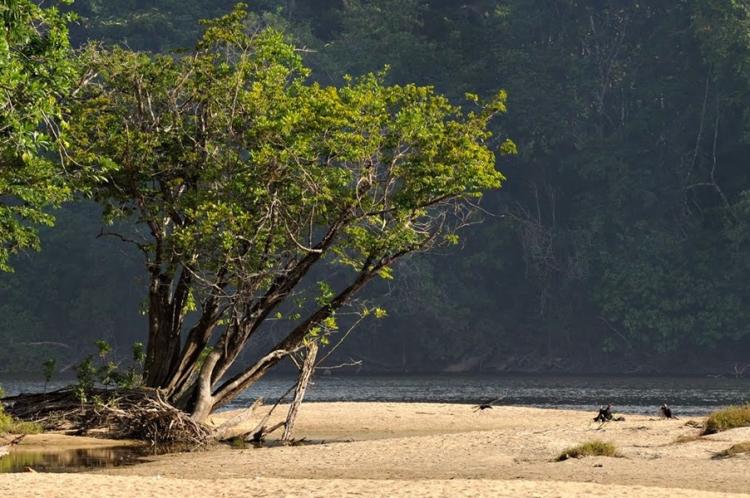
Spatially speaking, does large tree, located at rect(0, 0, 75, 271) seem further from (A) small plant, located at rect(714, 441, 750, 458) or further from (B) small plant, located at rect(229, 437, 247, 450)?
(A) small plant, located at rect(714, 441, 750, 458)

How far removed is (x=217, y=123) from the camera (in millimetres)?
35500

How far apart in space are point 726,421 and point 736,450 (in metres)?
5.03

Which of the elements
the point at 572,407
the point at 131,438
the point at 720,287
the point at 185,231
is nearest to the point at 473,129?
the point at 185,231

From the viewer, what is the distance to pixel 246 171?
34.6m

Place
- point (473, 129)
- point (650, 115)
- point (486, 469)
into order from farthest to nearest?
1. point (650, 115)
2. point (473, 129)
3. point (486, 469)

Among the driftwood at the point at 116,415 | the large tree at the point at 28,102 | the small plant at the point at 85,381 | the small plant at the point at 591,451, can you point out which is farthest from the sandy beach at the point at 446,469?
the large tree at the point at 28,102

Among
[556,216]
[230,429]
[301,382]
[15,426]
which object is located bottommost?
[230,429]

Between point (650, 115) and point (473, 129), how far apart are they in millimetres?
59392

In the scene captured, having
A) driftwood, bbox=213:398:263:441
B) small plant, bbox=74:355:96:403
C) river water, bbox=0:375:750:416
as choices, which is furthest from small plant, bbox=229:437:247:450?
river water, bbox=0:375:750:416

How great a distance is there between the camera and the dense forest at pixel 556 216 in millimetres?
88500

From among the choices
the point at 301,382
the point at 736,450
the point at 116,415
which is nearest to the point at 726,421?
the point at 736,450

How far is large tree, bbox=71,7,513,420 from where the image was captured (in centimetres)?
3469

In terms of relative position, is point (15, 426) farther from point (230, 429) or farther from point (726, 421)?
point (726, 421)

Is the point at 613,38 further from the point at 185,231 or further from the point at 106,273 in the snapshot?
the point at 185,231
